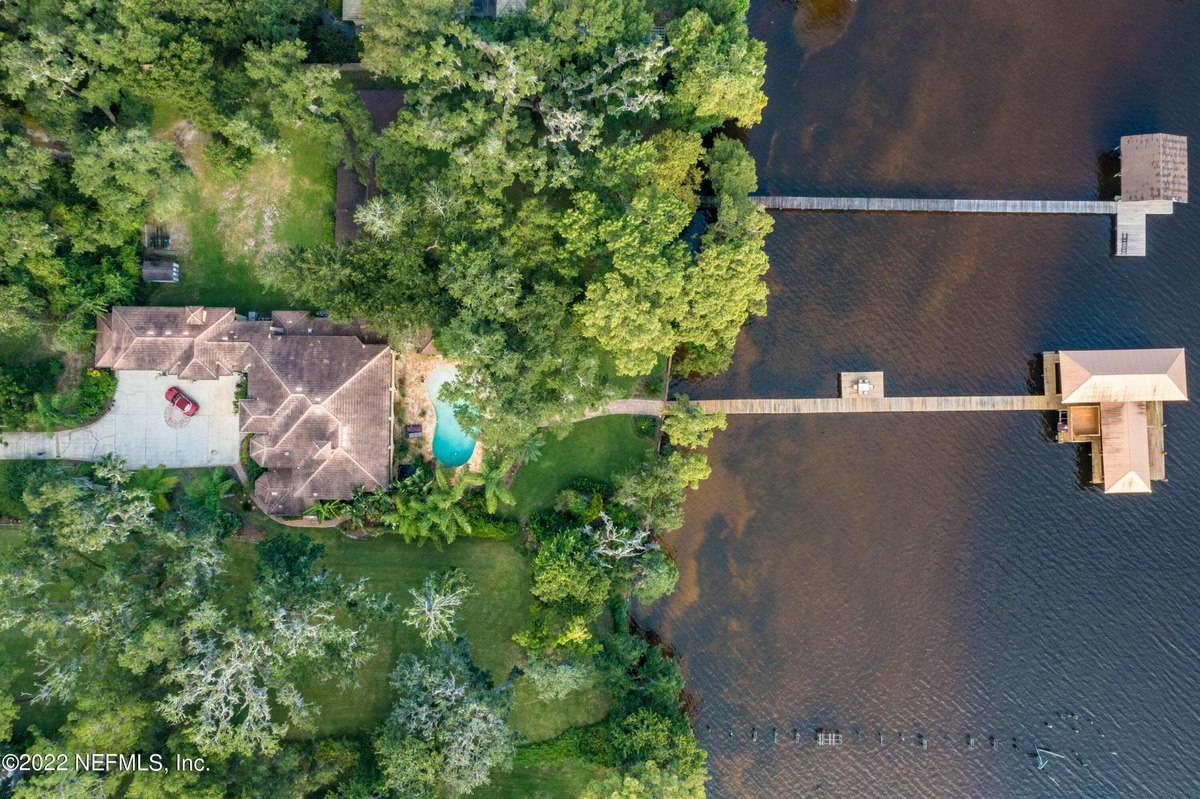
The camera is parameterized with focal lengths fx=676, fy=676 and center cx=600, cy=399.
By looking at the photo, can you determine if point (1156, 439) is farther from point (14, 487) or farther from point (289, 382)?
point (14, 487)

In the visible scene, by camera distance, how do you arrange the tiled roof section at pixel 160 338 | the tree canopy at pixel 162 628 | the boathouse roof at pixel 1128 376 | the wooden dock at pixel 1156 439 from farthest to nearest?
the wooden dock at pixel 1156 439, the boathouse roof at pixel 1128 376, the tiled roof section at pixel 160 338, the tree canopy at pixel 162 628

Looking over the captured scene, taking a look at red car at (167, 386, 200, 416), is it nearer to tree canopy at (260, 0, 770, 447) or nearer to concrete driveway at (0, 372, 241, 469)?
concrete driveway at (0, 372, 241, 469)

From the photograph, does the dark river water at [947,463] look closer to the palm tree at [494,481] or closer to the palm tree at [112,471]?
the palm tree at [494,481]

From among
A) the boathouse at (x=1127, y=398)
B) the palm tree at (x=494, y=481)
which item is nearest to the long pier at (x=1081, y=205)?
the boathouse at (x=1127, y=398)

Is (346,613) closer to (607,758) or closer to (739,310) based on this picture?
(607,758)

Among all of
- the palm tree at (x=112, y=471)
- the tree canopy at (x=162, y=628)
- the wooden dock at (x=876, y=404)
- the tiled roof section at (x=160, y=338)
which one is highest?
the tiled roof section at (x=160, y=338)

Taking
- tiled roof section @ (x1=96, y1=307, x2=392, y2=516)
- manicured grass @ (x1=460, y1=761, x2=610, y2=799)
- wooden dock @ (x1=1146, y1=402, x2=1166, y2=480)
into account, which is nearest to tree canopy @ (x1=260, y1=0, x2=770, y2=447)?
tiled roof section @ (x1=96, y1=307, x2=392, y2=516)
